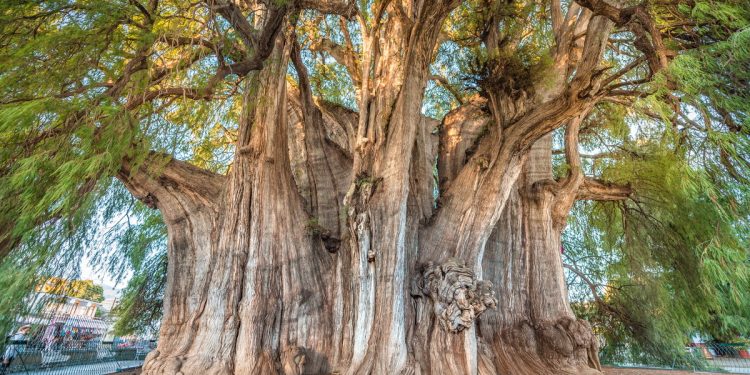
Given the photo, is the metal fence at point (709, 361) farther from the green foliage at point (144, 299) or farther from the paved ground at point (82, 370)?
the paved ground at point (82, 370)

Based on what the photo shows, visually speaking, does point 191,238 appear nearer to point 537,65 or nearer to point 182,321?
point 182,321

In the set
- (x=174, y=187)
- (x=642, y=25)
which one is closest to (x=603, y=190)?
(x=642, y=25)

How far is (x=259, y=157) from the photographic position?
4.41 m

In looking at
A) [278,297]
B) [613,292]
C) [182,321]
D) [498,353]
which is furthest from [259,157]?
[613,292]

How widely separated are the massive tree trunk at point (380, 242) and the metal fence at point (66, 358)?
2281mm

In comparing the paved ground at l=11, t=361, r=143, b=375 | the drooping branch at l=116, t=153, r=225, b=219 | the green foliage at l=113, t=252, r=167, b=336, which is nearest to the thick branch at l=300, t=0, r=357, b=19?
the drooping branch at l=116, t=153, r=225, b=219

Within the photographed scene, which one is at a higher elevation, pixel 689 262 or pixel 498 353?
pixel 689 262

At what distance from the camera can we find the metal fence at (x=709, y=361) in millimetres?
6957

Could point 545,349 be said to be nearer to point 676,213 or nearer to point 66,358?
point 676,213

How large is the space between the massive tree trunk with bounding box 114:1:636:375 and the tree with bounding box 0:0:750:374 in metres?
0.02

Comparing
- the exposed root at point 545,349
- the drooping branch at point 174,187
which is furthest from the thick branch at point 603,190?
the drooping branch at point 174,187

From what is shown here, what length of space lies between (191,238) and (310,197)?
1573mm

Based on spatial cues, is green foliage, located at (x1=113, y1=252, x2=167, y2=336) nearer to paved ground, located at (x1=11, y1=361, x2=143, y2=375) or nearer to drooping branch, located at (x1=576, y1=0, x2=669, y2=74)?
paved ground, located at (x1=11, y1=361, x2=143, y2=375)

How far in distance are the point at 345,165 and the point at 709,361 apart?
9.10 metres
